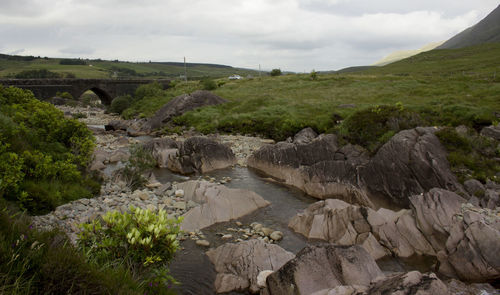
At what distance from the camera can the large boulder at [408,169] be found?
72.7ft

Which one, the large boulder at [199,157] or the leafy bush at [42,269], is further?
the large boulder at [199,157]

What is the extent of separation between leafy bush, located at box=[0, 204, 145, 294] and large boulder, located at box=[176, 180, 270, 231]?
11955mm

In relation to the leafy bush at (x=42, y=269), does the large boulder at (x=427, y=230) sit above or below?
below

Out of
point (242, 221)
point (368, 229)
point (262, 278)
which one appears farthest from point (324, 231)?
point (262, 278)

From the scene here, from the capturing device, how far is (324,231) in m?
18.6

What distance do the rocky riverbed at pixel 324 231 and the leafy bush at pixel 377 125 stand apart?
248cm

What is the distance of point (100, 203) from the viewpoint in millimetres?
18656

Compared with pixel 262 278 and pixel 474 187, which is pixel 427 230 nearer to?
pixel 474 187

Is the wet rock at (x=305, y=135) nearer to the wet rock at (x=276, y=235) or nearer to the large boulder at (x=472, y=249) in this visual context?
the wet rock at (x=276, y=235)

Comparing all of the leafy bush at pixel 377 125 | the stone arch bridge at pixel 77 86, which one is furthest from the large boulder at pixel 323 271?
the stone arch bridge at pixel 77 86

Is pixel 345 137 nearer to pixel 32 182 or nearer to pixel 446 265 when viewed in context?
pixel 446 265

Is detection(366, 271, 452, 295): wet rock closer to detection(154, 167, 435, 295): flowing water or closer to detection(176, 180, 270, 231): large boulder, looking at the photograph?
detection(154, 167, 435, 295): flowing water

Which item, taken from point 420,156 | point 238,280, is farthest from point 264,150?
point 238,280

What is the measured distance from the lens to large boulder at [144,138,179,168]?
33938 millimetres
